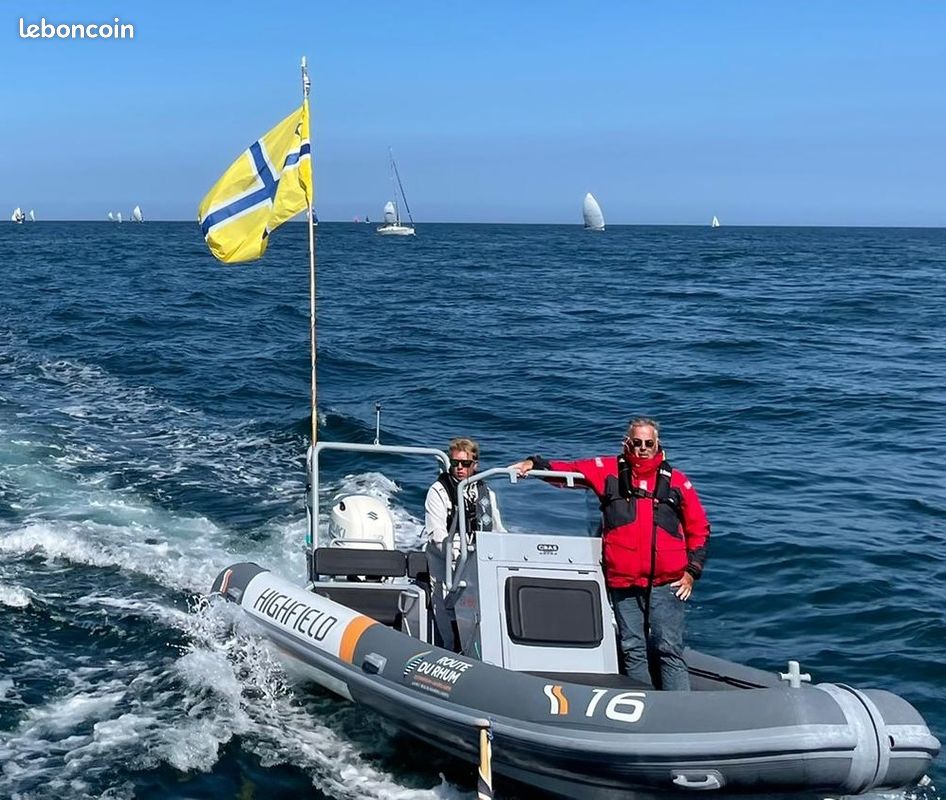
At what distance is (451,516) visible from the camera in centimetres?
720

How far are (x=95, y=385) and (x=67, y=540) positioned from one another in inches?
303

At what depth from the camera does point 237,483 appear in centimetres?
1187

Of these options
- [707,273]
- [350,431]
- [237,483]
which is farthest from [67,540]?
[707,273]

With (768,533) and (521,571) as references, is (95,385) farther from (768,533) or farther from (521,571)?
(521,571)

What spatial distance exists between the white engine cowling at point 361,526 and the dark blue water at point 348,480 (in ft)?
3.28

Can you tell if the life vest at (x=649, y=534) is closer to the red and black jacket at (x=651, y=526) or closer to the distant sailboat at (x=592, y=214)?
the red and black jacket at (x=651, y=526)

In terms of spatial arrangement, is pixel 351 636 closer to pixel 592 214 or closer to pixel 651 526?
pixel 651 526

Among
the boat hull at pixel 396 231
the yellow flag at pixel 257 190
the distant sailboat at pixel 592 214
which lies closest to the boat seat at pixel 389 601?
the yellow flag at pixel 257 190

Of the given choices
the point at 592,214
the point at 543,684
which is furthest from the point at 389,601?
the point at 592,214

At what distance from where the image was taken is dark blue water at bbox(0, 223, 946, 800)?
21.2ft

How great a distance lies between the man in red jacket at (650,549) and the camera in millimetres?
5805

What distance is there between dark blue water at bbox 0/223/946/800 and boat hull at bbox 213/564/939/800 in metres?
0.46

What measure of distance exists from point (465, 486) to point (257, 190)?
3335 millimetres

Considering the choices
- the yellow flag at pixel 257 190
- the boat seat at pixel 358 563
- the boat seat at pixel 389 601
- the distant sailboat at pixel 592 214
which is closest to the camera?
the boat seat at pixel 389 601
